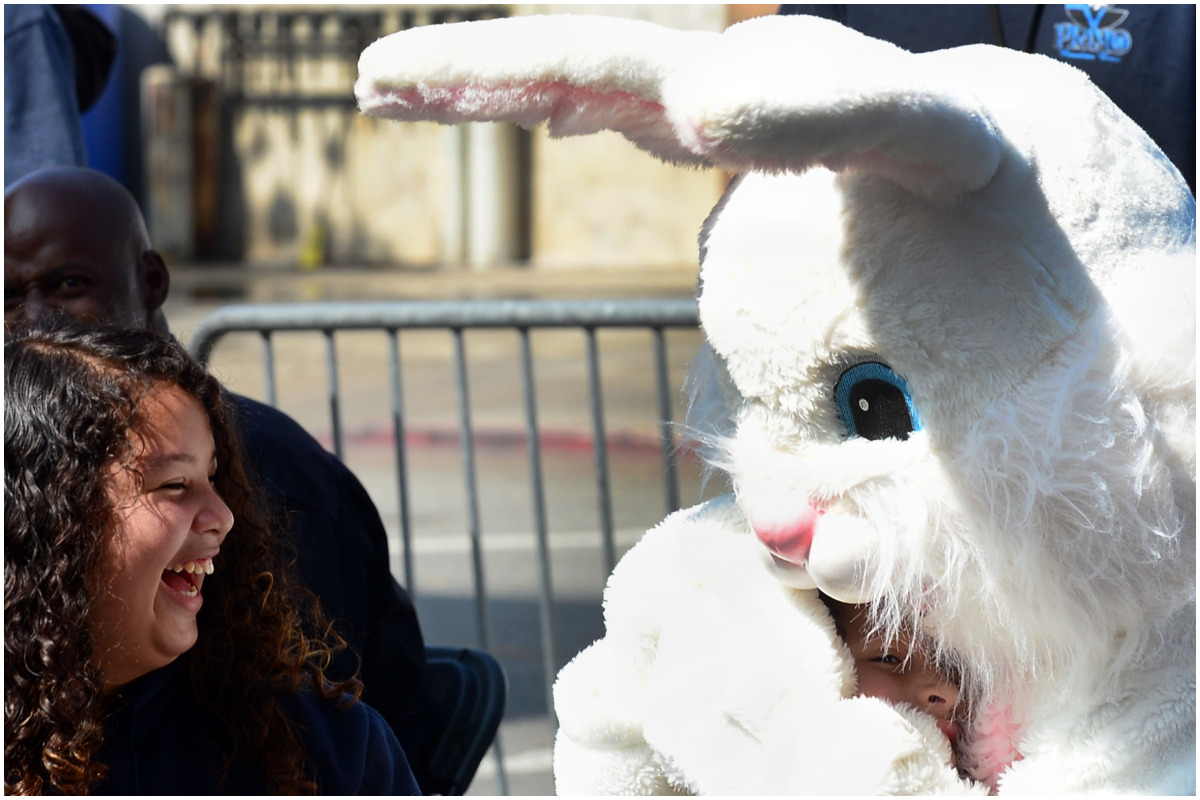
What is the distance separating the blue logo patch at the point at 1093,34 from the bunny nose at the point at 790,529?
3.89 ft

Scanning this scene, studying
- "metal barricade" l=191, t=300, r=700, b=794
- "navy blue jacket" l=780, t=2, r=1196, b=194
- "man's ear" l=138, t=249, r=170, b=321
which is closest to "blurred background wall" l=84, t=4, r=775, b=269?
"metal barricade" l=191, t=300, r=700, b=794

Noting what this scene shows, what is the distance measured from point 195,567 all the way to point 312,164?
59.4ft

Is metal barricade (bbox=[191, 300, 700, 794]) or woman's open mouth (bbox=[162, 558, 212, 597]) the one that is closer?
woman's open mouth (bbox=[162, 558, 212, 597])

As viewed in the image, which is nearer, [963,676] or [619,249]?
[963,676]

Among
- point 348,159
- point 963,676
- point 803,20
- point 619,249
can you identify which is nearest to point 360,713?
point 963,676

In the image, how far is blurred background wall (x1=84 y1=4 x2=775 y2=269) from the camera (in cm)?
1745

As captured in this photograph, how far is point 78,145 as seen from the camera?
3.29m

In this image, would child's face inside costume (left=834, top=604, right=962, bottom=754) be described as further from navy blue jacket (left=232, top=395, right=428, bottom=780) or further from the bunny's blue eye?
navy blue jacket (left=232, top=395, right=428, bottom=780)

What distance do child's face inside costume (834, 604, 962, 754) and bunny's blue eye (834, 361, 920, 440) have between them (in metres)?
0.22

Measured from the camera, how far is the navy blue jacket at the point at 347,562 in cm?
195

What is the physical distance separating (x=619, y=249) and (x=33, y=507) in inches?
631

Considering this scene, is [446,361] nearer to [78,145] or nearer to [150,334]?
[78,145]

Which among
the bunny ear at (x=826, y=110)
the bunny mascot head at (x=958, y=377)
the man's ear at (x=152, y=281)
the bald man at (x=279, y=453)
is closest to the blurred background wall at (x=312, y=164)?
the man's ear at (x=152, y=281)

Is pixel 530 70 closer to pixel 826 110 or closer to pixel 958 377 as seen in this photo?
pixel 826 110
